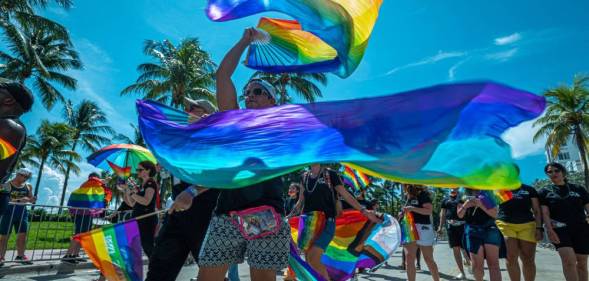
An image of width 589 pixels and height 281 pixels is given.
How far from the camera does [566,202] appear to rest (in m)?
5.49

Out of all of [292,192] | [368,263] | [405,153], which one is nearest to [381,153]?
[405,153]

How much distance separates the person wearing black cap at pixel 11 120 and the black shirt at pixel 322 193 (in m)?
3.10

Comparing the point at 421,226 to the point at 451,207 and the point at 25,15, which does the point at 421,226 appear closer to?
the point at 451,207

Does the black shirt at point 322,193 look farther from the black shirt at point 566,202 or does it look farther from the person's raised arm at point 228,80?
the black shirt at point 566,202

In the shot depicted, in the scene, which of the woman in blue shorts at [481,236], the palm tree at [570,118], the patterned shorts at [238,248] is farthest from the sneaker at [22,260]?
the palm tree at [570,118]

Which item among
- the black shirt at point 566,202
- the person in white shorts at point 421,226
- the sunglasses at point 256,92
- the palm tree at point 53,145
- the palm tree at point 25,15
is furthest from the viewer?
the palm tree at point 53,145

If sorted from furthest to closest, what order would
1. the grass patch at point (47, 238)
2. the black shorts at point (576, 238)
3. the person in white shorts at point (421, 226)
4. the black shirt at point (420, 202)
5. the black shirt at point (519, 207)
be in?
1. the grass patch at point (47, 238)
2. the black shirt at point (420, 202)
3. the person in white shorts at point (421, 226)
4. the black shirt at point (519, 207)
5. the black shorts at point (576, 238)

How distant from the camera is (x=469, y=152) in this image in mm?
2404

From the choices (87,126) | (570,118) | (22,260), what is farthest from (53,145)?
(570,118)

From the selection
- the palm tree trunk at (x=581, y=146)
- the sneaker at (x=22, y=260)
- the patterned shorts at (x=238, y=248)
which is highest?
the palm tree trunk at (x=581, y=146)

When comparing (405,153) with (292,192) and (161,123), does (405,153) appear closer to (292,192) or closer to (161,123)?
(161,123)

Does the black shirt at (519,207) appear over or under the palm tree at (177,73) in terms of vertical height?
under

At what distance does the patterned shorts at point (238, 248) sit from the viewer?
232 centimetres

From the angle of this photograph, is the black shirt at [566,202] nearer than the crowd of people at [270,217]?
No
